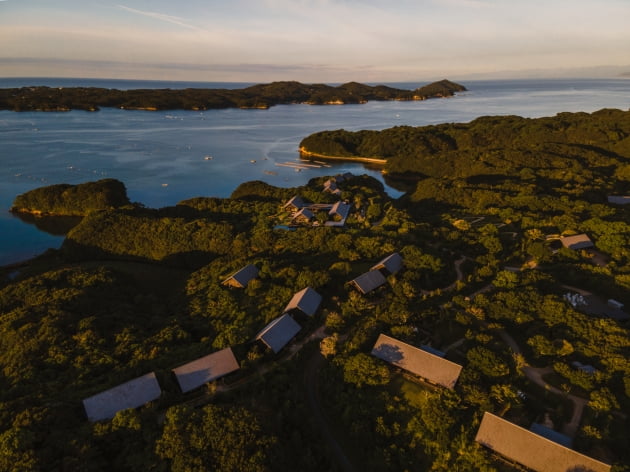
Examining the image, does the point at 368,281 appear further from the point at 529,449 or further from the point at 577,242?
the point at 577,242

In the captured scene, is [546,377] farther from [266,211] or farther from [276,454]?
[266,211]

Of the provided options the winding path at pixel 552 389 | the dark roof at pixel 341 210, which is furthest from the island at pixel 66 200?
the winding path at pixel 552 389

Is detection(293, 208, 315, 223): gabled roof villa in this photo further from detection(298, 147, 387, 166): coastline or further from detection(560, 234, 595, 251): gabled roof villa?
detection(298, 147, 387, 166): coastline

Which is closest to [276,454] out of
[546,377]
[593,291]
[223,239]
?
[546,377]

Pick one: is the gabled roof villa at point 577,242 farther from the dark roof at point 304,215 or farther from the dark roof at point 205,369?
the dark roof at point 205,369

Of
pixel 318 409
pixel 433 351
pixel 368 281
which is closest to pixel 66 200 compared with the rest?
pixel 368 281

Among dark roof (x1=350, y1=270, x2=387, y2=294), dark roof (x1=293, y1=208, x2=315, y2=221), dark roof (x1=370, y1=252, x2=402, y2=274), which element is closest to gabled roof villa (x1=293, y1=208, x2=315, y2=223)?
dark roof (x1=293, y1=208, x2=315, y2=221)

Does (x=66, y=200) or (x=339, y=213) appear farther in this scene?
(x=66, y=200)
